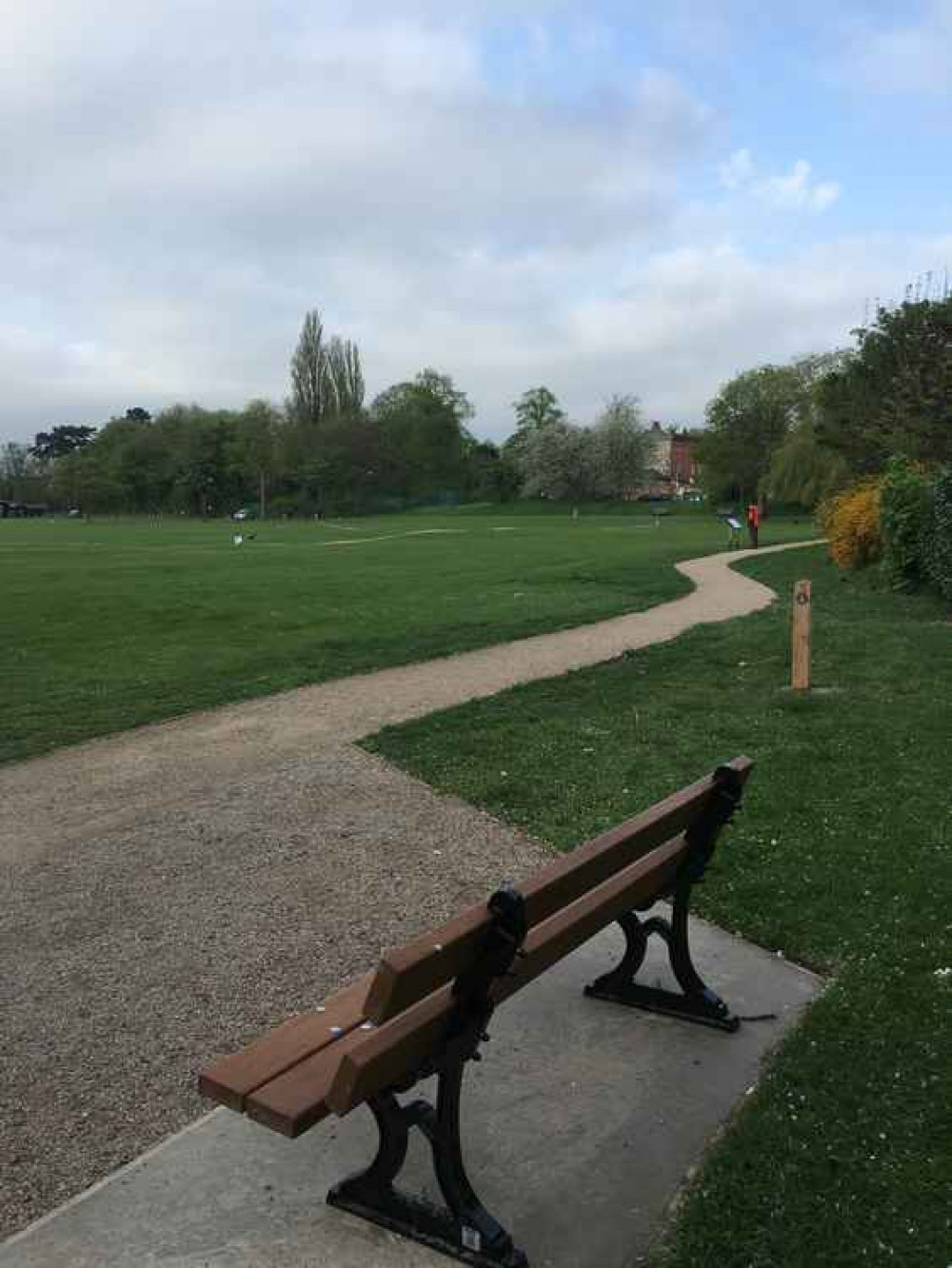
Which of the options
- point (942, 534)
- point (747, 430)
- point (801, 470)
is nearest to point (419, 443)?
point (747, 430)

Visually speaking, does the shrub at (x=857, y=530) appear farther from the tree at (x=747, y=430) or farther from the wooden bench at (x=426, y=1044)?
the tree at (x=747, y=430)

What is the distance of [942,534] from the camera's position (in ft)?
46.0

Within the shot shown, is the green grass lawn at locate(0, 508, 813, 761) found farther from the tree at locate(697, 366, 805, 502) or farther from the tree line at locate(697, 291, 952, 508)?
the tree at locate(697, 366, 805, 502)

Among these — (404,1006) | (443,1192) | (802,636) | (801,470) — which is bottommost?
(443,1192)

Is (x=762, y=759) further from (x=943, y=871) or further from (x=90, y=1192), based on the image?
(x=90, y=1192)

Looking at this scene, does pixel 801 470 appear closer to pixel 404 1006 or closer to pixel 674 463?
pixel 404 1006

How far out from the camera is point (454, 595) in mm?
18453

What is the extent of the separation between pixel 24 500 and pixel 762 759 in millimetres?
141199

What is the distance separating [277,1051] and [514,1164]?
29.8 inches

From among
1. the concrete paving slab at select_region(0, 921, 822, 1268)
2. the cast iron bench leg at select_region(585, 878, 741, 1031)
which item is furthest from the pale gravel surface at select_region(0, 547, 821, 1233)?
the cast iron bench leg at select_region(585, 878, 741, 1031)

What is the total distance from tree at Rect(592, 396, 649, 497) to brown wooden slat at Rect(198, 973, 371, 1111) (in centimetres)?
9080

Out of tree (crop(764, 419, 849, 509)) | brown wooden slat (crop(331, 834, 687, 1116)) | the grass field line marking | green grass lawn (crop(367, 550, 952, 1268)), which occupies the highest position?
tree (crop(764, 419, 849, 509))

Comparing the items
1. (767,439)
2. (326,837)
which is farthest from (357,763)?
(767,439)

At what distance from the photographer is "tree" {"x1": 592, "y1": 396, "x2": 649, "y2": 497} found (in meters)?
91.5
